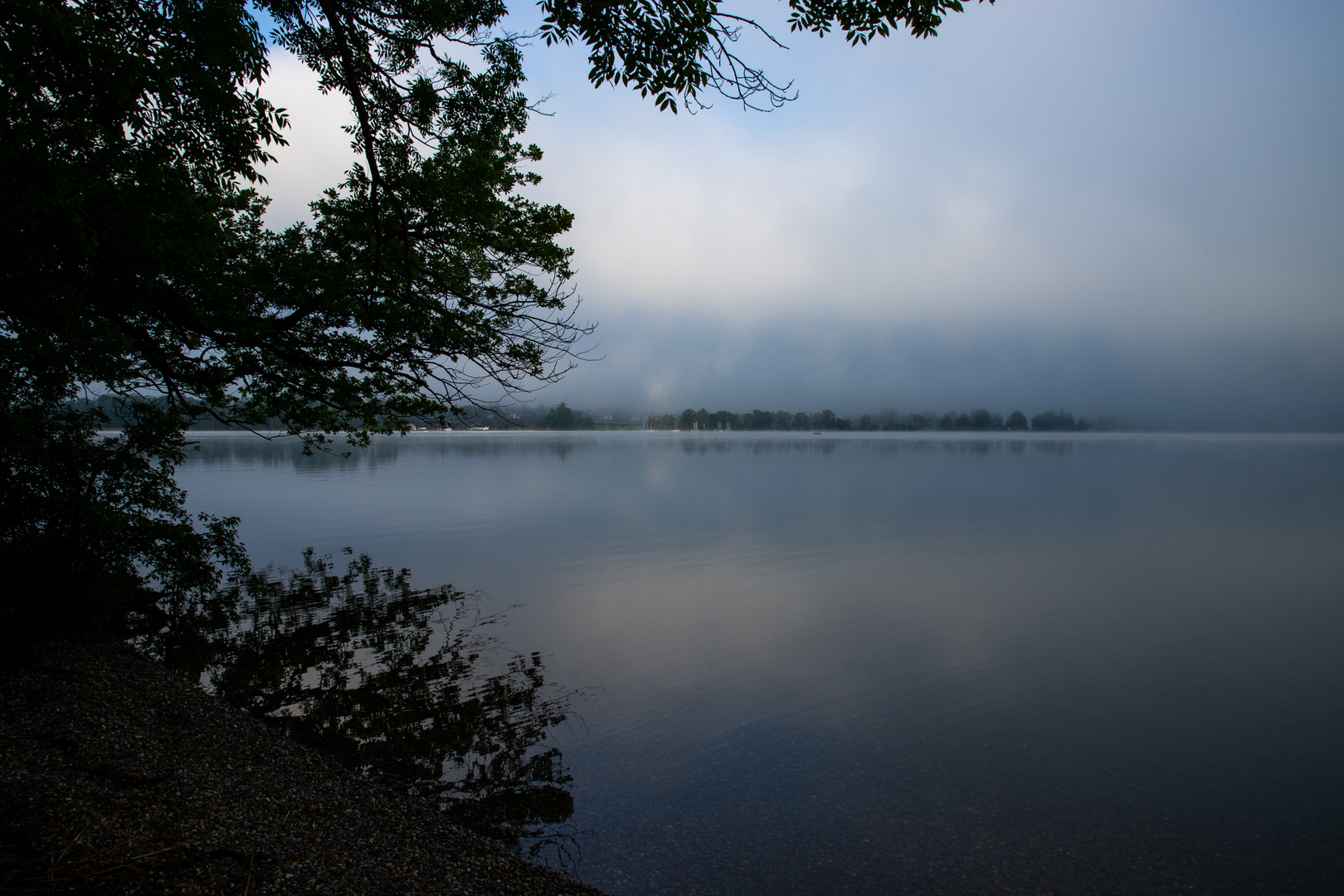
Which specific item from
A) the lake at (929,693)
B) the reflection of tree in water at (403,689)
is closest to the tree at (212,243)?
the reflection of tree in water at (403,689)

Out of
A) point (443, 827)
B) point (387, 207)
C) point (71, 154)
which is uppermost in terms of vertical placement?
point (387, 207)

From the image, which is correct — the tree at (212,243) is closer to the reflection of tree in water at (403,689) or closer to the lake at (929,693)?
the reflection of tree in water at (403,689)

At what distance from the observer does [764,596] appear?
15.1 m

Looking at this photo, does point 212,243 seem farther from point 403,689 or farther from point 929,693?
point 929,693

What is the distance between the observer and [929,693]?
9672 millimetres

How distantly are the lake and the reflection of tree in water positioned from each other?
20.7 inches

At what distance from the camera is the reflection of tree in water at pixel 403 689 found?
6.70m

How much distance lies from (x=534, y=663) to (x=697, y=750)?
12.2 ft

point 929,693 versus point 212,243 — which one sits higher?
point 212,243

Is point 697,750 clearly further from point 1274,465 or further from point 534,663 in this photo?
point 1274,465

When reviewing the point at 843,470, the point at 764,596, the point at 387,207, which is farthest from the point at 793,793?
the point at 843,470

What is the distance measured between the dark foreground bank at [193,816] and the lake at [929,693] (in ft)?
4.84

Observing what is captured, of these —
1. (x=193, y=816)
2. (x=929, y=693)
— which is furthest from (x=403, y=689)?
(x=929, y=693)

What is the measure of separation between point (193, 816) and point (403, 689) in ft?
13.9
